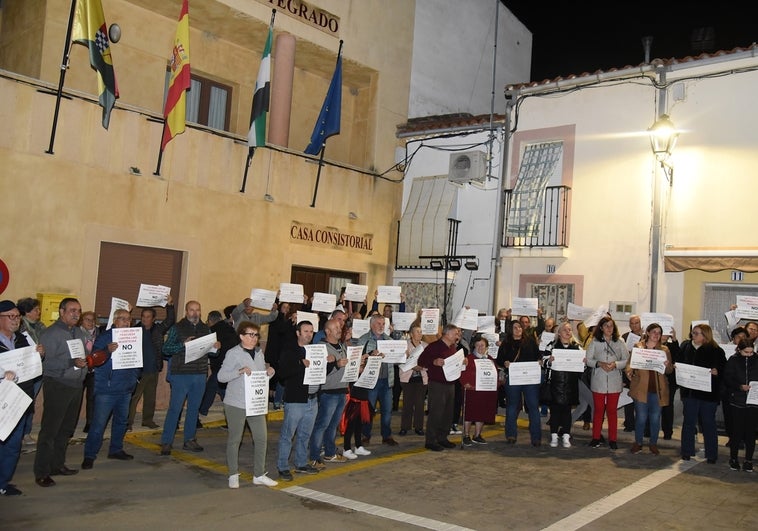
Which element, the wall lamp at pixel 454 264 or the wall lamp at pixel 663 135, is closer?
the wall lamp at pixel 663 135

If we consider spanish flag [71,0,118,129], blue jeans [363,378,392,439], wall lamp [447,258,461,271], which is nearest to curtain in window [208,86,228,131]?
spanish flag [71,0,118,129]

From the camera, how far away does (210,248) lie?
14.8m

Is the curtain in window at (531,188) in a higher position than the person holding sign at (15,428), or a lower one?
higher

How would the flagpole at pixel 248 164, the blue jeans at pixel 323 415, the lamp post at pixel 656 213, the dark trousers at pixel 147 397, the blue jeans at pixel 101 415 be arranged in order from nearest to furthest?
the blue jeans at pixel 101 415 < the blue jeans at pixel 323 415 < the dark trousers at pixel 147 397 < the lamp post at pixel 656 213 < the flagpole at pixel 248 164

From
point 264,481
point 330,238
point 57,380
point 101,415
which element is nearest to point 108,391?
point 101,415

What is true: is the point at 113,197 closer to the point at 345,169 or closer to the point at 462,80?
the point at 345,169

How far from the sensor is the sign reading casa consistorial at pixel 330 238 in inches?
647

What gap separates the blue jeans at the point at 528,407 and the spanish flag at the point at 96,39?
8.67 meters

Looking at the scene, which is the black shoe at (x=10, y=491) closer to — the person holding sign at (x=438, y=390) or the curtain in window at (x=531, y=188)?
the person holding sign at (x=438, y=390)

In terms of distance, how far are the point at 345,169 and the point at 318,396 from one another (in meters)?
9.91

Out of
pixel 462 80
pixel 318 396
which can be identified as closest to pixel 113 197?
pixel 318 396

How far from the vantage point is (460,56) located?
21.0 meters

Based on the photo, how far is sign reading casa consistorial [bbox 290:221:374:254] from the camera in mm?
16438

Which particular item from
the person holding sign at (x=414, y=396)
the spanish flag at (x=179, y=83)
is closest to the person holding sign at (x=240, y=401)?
the person holding sign at (x=414, y=396)
